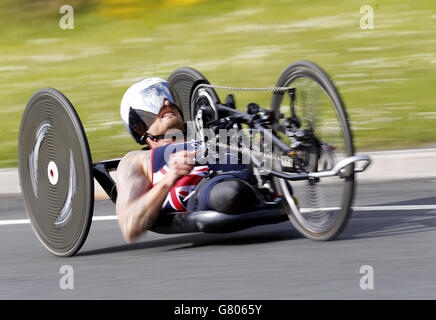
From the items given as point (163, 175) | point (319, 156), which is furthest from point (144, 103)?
point (319, 156)

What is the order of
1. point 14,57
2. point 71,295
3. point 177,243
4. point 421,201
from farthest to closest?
point 14,57
point 421,201
point 177,243
point 71,295

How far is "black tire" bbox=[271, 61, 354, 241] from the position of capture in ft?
18.0

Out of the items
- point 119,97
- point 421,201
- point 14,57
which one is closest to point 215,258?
point 421,201

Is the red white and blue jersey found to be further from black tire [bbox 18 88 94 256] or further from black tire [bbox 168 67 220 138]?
black tire [bbox 168 67 220 138]

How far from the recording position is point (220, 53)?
14.4 meters

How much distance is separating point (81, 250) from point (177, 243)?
2.16 feet

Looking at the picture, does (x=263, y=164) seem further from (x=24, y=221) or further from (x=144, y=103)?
(x=24, y=221)

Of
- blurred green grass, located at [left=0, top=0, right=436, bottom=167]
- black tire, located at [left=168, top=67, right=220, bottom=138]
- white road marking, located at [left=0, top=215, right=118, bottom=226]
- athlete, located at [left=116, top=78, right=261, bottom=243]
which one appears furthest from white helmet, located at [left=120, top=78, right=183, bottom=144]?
blurred green grass, located at [left=0, top=0, right=436, bottom=167]

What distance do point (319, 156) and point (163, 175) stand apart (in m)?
0.99

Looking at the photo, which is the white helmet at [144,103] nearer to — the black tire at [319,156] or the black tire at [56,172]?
the black tire at [56,172]

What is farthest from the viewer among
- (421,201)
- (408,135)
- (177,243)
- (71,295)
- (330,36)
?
(330,36)

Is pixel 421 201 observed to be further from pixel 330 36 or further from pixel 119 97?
pixel 330 36

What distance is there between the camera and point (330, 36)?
14531 mm

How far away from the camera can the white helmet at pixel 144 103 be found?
607 cm
